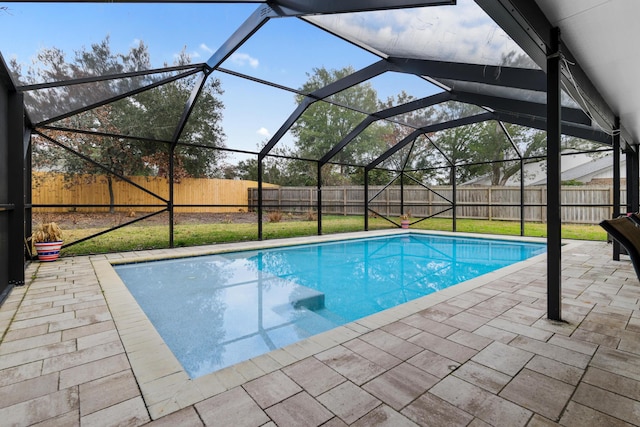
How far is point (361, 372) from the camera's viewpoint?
1787 millimetres

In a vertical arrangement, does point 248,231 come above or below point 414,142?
below

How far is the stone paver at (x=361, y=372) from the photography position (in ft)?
4.69

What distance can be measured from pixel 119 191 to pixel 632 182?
10233 mm

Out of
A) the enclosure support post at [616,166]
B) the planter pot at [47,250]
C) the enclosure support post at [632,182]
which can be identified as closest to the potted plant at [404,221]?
the enclosure support post at [632,182]

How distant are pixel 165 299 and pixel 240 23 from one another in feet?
11.5

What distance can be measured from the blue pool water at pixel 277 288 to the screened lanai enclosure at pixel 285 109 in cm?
157

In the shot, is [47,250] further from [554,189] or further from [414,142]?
[414,142]

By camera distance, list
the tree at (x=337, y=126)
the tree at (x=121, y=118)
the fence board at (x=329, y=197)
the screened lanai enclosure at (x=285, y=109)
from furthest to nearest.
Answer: the fence board at (x=329, y=197) < the tree at (x=337, y=126) < the tree at (x=121, y=118) < the screened lanai enclosure at (x=285, y=109)

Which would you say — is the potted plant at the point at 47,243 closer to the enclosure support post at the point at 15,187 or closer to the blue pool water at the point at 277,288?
the blue pool water at the point at 277,288

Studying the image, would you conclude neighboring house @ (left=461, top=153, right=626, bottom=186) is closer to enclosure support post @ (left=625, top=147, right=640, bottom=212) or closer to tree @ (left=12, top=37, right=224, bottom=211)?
enclosure support post @ (left=625, top=147, right=640, bottom=212)

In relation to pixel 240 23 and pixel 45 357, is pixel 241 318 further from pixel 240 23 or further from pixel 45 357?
pixel 240 23

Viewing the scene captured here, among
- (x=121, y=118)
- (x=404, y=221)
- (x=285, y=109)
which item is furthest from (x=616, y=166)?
(x=121, y=118)

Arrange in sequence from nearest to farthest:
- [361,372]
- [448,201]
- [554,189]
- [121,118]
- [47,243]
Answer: [361,372], [554,189], [47,243], [121,118], [448,201]

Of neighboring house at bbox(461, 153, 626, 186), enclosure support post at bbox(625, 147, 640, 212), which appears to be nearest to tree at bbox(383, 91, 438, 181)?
neighboring house at bbox(461, 153, 626, 186)
